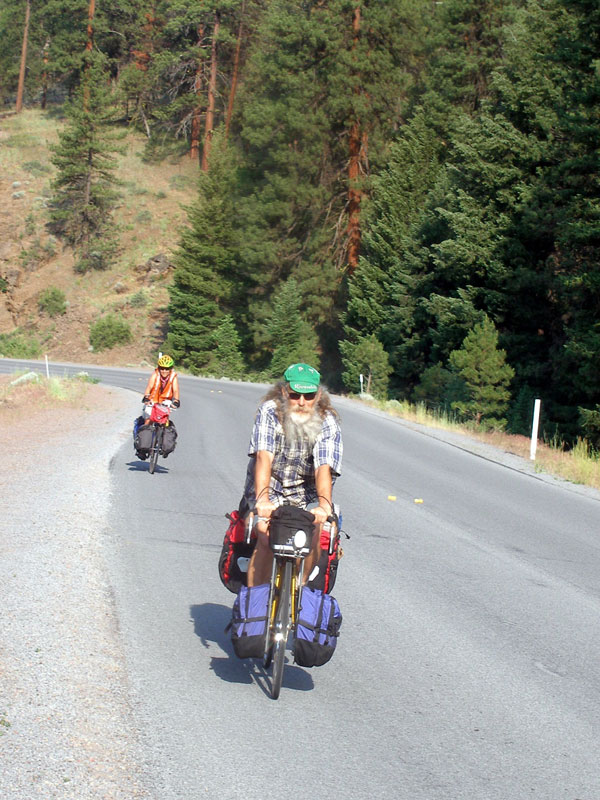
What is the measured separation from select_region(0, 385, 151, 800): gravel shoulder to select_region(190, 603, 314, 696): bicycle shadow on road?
2.00 ft

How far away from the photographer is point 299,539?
5293mm

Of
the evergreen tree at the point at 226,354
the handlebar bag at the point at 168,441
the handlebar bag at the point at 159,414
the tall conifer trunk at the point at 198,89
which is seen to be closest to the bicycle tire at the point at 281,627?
the handlebar bag at the point at 168,441

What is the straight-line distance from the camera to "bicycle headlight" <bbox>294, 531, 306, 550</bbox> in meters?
5.29

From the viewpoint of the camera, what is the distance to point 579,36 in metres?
27.7

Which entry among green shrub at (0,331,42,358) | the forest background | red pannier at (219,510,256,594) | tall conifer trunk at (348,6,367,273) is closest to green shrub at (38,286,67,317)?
the forest background

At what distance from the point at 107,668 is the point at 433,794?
89.5 inches

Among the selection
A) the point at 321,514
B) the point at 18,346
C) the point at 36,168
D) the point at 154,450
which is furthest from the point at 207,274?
the point at 321,514

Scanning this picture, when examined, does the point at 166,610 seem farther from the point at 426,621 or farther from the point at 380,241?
the point at 380,241

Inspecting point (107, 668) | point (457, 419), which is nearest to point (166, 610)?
point (107, 668)

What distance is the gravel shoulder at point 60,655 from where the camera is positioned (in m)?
4.22

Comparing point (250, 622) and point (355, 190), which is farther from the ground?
point (355, 190)

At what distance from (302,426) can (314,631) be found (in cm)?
124

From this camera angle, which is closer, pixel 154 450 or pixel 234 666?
pixel 234 666

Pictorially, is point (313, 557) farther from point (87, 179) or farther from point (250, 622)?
point (87, 179)
